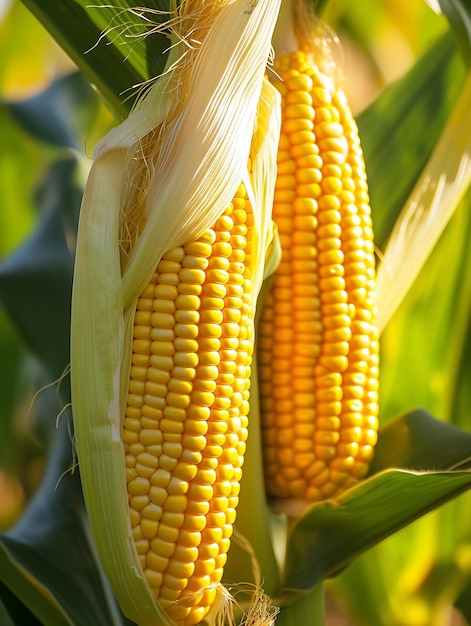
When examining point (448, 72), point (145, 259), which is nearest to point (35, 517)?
point (145, 259)

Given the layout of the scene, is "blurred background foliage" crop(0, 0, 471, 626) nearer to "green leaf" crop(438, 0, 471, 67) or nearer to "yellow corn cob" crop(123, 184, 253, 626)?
"green leaf" crop(438, 0, 471, 67)

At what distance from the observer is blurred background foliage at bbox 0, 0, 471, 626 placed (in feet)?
4.54

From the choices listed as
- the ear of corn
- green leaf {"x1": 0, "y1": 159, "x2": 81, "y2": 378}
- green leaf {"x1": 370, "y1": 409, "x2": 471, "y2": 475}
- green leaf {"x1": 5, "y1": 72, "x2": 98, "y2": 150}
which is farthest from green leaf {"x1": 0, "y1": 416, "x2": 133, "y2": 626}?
green leaf {"x1": 5, "y1": 72, "x2": 98, "y2": 150}

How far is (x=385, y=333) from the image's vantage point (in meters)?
1.47

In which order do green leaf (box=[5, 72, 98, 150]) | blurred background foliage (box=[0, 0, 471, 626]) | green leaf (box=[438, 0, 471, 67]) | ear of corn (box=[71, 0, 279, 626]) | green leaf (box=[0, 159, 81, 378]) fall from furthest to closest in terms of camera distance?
green leaf (box=[5, 72, 98, 150]), blurred background foliage (box=[0, 0, 471, 626]), green leaf (box=[0, 159, 81, 378]), green leaf (box=[438, 0, 471, 67]), ear of corn (box=[71, 0, 279, 626])

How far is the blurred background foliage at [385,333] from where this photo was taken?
54.4 inches

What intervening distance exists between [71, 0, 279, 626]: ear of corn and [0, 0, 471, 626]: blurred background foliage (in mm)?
503

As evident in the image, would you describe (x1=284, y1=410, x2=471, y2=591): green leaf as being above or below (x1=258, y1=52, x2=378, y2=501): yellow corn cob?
below

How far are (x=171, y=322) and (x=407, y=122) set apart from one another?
72 cm

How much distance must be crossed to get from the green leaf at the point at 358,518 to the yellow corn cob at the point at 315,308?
0.14ft

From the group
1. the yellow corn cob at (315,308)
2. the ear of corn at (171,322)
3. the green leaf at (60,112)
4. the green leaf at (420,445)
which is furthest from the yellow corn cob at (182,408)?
the green leaf at (60,112)

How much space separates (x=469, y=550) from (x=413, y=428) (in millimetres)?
736

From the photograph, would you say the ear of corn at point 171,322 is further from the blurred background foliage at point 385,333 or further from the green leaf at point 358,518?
the blurred background foliage at point 385,333

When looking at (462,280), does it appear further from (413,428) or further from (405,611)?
(405,611)
